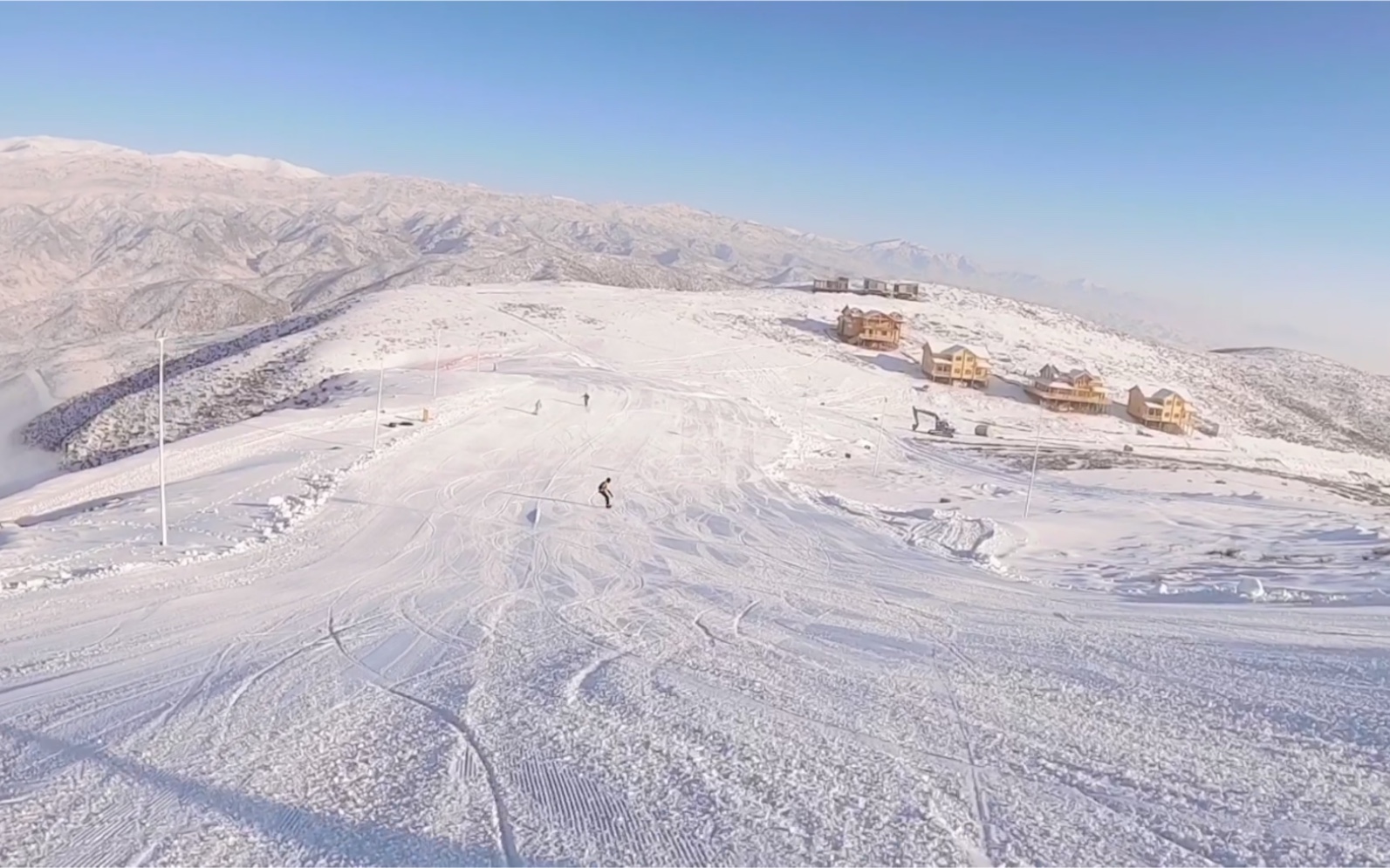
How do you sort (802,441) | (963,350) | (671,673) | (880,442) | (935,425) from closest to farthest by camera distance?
(671,673) < (802,441) < (880,442) < (935,425) < (963,350)

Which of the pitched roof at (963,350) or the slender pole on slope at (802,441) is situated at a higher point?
the pitched roof at (963,350)

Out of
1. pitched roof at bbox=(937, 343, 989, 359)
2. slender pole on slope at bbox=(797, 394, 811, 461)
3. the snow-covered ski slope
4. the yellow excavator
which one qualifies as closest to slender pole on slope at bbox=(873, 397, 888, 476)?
the yellow excavator

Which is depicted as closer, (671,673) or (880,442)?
(671,673)

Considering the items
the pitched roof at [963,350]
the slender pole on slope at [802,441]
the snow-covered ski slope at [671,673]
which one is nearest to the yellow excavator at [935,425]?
the slender pole on slope at [802,441]

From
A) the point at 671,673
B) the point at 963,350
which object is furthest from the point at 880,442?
the point at 671,673

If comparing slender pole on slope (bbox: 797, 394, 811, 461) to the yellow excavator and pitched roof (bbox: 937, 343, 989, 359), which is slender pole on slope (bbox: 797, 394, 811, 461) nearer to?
the yellow excavator

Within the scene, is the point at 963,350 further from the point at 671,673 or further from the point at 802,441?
the point at 671,673

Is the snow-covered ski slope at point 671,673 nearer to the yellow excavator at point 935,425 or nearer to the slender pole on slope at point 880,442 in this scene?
the slender pole on slope at point 880,442

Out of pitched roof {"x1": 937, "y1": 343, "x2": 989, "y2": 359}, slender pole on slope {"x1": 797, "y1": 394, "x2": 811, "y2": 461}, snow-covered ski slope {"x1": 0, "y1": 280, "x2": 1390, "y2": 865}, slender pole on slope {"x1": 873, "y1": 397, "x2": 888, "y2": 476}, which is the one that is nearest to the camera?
snow-covered ski slope {"x1": 0, "y1": 280, "x2": 1390, "y2": 865}

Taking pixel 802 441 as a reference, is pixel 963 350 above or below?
above
